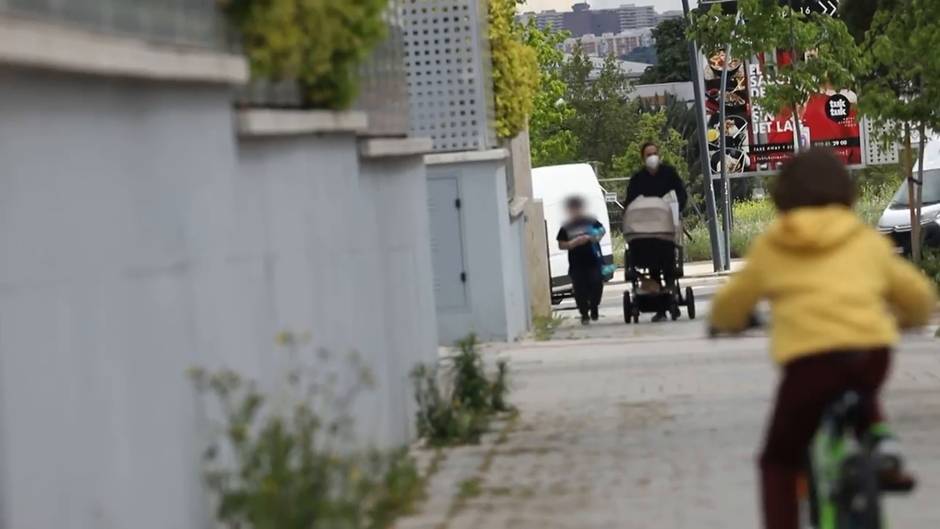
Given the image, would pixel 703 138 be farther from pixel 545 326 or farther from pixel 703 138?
pixel 545 326

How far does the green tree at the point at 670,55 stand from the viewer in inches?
4350

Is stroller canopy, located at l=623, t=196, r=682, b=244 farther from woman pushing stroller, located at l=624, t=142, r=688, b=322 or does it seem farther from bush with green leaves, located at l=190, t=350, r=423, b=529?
bush with green leaves, located at l=190, t=350, r=423, b=529

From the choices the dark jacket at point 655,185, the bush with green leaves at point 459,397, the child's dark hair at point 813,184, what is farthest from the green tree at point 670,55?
the child's dark hair at point 813,184

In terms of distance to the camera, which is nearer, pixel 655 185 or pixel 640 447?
pixel 640 447

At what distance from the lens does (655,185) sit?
24172 millimetres

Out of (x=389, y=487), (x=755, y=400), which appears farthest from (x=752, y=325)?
(x=755, y=400)

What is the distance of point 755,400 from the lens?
563 inches

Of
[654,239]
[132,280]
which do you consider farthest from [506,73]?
[132,280]

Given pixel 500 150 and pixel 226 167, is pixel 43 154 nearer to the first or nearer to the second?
pixel 226 167

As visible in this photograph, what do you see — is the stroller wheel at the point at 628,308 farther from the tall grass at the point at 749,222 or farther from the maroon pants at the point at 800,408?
the tall grass at the point at 749,222

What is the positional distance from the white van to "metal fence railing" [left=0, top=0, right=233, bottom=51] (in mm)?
29188

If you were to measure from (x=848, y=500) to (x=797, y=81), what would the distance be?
81.1ft

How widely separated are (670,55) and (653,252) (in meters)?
90.8

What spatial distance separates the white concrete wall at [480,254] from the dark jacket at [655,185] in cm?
301
